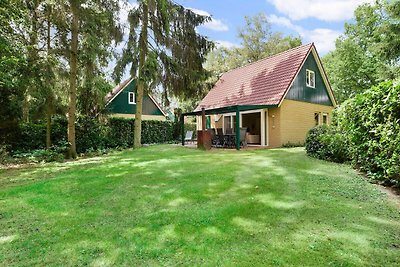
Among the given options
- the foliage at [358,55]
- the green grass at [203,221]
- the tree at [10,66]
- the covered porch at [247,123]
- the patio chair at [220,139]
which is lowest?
the green grass at [203,221]

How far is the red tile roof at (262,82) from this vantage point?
1522 centimetres

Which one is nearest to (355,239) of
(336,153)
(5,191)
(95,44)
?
(336,153)

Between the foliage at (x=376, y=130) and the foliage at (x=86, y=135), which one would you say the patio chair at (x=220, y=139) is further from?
the foliage at (x=86, y=135)

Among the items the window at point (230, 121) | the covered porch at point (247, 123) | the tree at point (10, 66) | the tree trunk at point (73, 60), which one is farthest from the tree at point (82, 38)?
the window at point (230, 121)

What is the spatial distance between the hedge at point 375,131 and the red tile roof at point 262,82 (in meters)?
6.89

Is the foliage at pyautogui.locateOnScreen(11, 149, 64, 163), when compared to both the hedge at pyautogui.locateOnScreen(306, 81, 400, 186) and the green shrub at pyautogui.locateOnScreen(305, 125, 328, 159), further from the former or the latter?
the hedge at pyautogui.locateOnScreen(306, 81, 400, 186)

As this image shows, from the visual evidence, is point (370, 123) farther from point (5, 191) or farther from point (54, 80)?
point (54, 80)

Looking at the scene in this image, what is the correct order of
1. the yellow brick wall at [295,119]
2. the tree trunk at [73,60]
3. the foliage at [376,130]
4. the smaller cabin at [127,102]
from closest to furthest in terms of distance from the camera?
the foliage at [376,130], the tree trunk at [73,60], the yellow brick wall at [295,119], the smaller cabin at [127,102]

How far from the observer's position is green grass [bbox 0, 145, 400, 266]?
119 inches

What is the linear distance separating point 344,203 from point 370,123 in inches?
109

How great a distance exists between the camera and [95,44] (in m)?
11.5

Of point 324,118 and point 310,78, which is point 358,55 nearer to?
point 324,118

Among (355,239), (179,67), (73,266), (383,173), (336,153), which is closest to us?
(73,266)

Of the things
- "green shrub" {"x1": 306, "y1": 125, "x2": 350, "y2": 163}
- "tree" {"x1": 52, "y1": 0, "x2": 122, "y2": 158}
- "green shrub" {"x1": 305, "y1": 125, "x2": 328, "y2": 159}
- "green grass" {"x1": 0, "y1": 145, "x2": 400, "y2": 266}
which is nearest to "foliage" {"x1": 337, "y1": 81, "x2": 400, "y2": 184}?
"green grass" {"x1": 0, "y1": 145, "x2": 400, "y2": 266}
